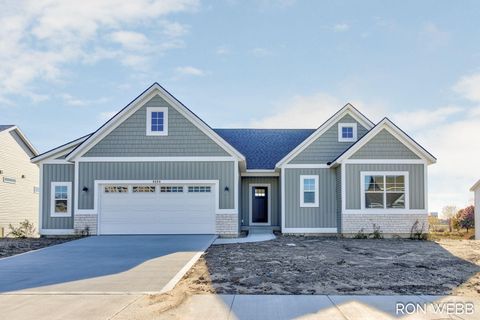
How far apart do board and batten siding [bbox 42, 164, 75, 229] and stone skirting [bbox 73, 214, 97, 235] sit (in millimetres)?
1130

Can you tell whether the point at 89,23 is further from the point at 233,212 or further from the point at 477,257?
the point at 477,257

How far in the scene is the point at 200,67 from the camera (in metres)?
15.5

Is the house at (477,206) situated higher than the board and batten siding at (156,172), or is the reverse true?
the board and batten siding at (156,172)

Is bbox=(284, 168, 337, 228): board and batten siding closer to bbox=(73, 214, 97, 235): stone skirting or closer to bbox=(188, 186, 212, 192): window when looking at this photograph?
bbox=(188, 186, 212, 192): window

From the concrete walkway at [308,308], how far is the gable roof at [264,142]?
541 inches

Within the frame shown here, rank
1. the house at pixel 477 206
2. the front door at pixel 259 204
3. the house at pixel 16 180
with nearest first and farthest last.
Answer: the front door at pixel 259 204 < the house at pixel 477 206 < the house at pixel 16 180

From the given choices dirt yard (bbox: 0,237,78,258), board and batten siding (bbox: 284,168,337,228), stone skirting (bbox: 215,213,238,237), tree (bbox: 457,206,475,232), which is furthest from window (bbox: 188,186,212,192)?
tree (bbox: 457,206,475,232)

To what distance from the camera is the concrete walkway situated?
6.05m

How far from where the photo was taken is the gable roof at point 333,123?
18672 mm

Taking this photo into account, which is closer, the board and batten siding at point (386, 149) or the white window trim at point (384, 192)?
the white window trim at point (384, 192)

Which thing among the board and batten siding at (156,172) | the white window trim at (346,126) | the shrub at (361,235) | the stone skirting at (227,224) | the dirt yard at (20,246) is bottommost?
the dirt yard at (20,246)

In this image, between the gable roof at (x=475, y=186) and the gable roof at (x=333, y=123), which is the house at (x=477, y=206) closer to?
the gable roof at (x=475, y=186)

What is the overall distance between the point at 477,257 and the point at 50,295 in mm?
10817

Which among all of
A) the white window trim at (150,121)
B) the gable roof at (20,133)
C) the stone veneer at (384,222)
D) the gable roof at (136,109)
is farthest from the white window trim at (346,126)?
the gable roof at (20,133)
